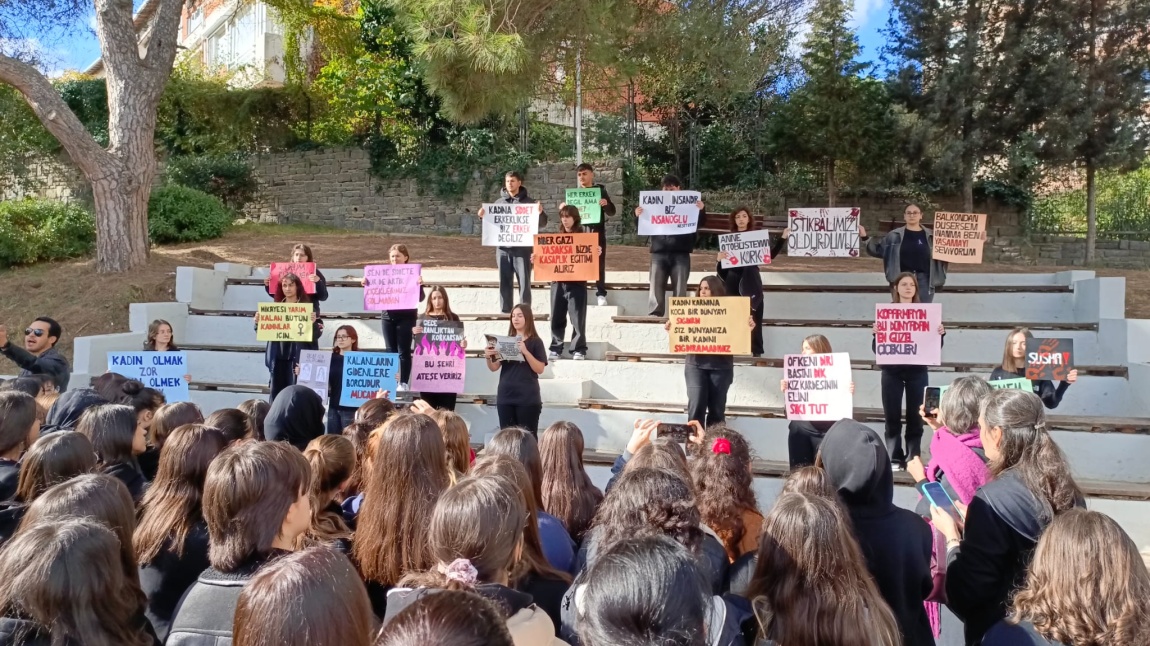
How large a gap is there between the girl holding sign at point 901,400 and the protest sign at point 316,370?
4.33m

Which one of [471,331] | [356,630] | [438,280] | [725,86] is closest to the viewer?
[356,630]

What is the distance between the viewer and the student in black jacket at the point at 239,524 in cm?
224

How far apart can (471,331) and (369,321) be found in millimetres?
1286

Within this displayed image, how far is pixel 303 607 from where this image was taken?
1786 millimetres

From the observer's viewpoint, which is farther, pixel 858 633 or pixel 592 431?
pixel 592 431

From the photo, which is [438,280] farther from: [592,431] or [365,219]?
[365,219]

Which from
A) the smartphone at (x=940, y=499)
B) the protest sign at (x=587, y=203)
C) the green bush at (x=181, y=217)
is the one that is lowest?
the smartphone at (x=940, y=499)

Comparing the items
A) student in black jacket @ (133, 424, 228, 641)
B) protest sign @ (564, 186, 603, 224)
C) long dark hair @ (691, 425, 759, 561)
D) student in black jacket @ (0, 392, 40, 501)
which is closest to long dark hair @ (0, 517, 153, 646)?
student in black jacket @ (133, 424, 228, 641)

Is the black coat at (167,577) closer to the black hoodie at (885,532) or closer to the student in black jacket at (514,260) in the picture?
the black hoodie at (885,532)

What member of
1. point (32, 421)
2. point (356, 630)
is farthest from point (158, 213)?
point (356, 630)

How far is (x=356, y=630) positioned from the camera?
6.07ft

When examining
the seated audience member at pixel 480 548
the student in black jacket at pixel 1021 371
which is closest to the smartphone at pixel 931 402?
the student in black jacket at pixel 1021 371

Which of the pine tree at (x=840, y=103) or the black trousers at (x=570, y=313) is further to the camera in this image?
the pine tree at (x=840, y=103)

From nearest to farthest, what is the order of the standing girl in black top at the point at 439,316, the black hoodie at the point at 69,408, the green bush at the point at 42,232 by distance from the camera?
the black hoodie at the point at 69,408, the standing girl in black top at the point at 439,316, the green bush at the point at 42,232
